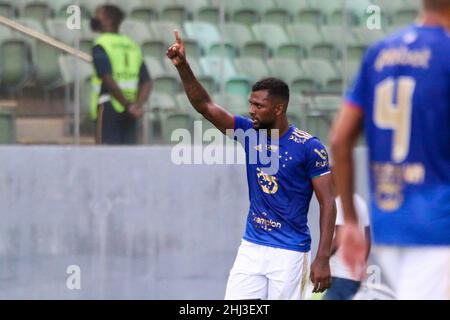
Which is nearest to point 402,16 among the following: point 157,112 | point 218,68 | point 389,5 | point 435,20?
point 389,5

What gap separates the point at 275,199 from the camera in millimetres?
8203

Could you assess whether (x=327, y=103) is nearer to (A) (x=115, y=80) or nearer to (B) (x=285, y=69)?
(B) (x=285, y=69)

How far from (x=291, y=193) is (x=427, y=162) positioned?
137 inches

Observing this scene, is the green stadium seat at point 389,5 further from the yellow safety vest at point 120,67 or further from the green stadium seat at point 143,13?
the yellow safety vest at point 120,67

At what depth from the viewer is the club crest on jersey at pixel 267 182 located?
820 cm

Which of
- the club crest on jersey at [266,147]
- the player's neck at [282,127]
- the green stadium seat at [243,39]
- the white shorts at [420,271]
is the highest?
the green stadium seat at [243,39]

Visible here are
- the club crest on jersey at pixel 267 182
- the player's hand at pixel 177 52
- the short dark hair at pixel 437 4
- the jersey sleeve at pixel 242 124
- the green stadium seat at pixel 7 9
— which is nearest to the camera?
the short dark hair at pixel 437 4

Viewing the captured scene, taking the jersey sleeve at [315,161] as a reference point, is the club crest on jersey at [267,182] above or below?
below

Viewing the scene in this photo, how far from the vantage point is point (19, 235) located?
1186 centimetres

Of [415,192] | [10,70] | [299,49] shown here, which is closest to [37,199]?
[10,70]

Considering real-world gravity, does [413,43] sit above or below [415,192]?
above

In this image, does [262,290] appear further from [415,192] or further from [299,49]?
[299,49]

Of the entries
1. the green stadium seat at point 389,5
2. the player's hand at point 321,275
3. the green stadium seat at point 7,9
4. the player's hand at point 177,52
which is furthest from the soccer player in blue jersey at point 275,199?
the green stadium seat at point 389,5

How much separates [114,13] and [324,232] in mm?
4547
